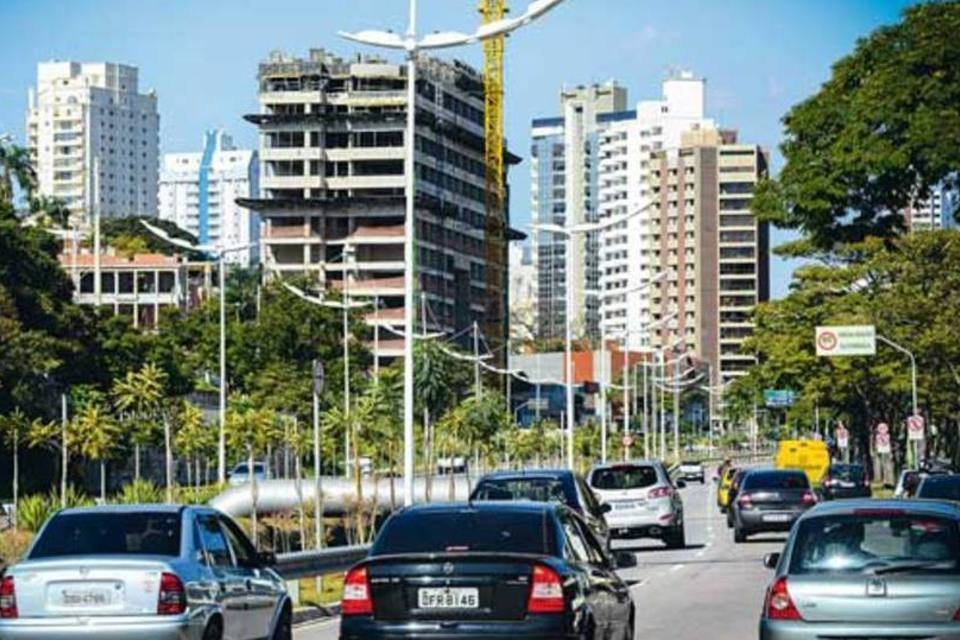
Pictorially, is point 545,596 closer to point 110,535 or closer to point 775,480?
point 110,535

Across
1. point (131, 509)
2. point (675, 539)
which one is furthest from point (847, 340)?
point (131, 509)

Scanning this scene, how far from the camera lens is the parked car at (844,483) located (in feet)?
233

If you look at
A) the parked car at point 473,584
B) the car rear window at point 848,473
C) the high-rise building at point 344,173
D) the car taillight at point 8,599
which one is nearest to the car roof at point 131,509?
the car taillight at point 8,599

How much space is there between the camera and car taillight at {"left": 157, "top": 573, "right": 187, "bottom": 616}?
709 inches

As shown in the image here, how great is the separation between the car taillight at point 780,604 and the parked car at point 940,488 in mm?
20155

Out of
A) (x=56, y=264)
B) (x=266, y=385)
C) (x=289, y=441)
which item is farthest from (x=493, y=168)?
(x=289, y=441)

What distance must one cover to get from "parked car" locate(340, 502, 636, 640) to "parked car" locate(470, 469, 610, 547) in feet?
44.7

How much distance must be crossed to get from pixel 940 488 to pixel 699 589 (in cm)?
608

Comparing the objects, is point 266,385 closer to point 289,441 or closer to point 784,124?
point 289,441

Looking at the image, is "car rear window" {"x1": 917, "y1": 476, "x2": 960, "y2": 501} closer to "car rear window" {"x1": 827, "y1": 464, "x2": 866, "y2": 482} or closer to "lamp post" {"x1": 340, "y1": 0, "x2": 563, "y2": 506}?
"lamp post" {"x1": 340, "y1": 0, "x2": 563, "y2": 506}

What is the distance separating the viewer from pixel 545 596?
642 inches

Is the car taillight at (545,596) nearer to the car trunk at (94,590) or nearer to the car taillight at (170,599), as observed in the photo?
the car taillight at (170,599)

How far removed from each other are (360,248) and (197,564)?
482ft

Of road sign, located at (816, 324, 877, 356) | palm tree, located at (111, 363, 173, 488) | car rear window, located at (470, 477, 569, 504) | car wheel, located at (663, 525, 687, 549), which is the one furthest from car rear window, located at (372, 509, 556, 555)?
road sign, located at (816, 324, 877, 356)
